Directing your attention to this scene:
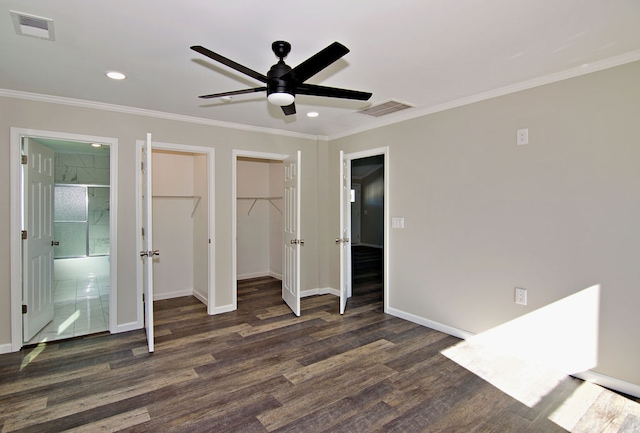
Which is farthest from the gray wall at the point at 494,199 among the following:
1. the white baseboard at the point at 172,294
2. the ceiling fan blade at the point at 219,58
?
the ceiling fan blade at the point at 219,58

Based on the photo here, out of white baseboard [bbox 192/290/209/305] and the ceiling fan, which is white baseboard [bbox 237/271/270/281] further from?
the ceiling fan

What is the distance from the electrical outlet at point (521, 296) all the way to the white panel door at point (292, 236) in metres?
2.40

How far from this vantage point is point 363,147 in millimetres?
4656

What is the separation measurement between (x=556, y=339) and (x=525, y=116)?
1943 millimetres

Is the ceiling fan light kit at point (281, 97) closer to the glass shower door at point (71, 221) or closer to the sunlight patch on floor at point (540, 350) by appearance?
the sunlight patch on floor at point (540, 350)

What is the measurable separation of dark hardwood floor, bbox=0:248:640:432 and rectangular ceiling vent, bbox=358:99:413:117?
2.48 m

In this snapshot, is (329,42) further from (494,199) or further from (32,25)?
(494,199)

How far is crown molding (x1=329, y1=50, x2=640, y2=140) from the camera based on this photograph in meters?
2.51

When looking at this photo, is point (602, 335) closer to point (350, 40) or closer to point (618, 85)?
point (618, 85)

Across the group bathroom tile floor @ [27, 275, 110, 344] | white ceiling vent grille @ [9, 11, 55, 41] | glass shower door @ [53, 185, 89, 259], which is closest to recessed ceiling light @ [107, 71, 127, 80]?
white ceiling vent grille @ [9, 11, 55, 41]

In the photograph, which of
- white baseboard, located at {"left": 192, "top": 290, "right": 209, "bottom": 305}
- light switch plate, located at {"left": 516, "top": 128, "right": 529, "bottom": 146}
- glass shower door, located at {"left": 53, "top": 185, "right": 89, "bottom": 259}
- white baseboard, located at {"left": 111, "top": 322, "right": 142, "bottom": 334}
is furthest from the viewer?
glass shower door, located at {"left": 53, "top": 185, "right": 89, "bottom": 259}

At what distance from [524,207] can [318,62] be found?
232 centimetres

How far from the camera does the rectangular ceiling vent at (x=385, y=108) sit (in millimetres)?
3619

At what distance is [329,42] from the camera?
2303 mm
